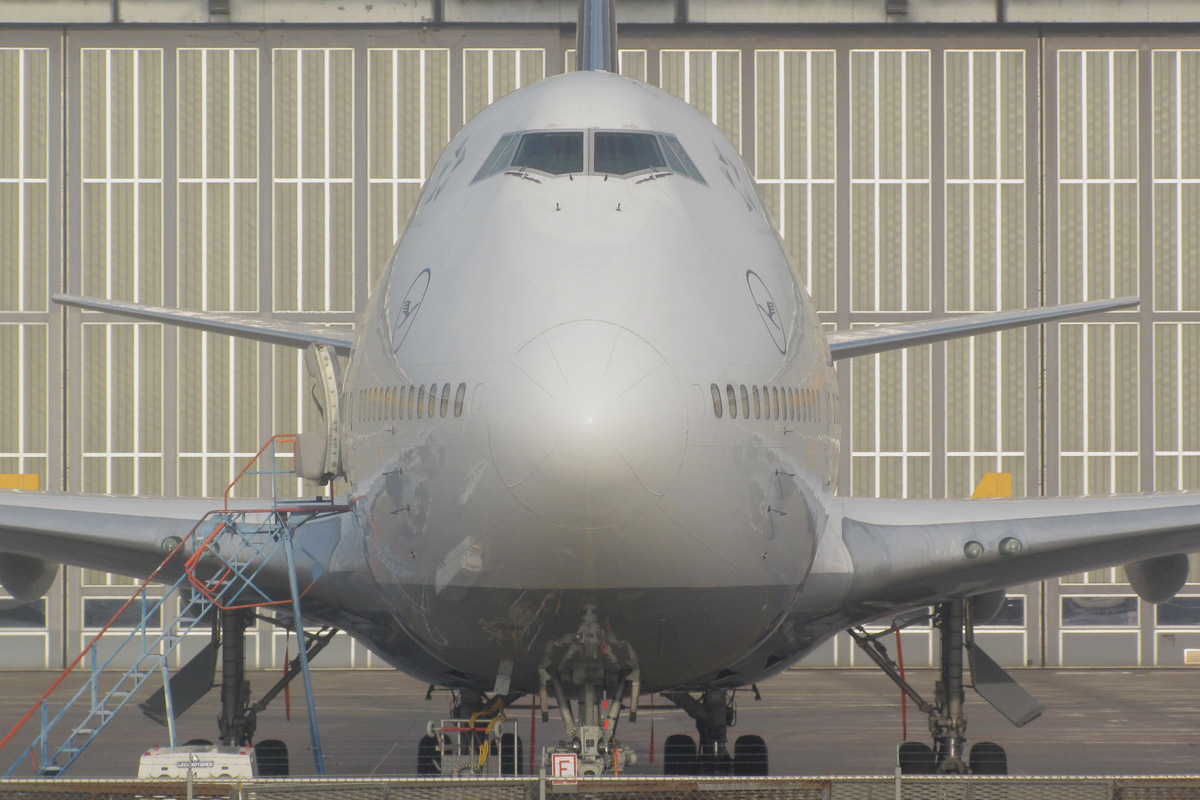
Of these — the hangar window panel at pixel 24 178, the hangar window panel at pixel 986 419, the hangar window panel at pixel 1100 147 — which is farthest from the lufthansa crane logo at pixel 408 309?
the hangar window panel at pixel 1100 147

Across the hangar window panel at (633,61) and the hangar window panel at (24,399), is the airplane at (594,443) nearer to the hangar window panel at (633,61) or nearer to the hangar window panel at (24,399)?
the hangar window panel at (633,61)

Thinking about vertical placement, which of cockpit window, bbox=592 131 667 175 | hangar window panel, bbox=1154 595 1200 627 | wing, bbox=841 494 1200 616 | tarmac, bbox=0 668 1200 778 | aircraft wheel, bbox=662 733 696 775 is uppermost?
cockpit window, bbox=592 131 667 175

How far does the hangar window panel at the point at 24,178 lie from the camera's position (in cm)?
3145

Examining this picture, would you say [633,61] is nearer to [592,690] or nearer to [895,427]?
[895,427]

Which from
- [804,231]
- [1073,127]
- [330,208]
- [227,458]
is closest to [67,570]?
[227,458]

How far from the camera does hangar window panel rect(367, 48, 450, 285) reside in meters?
31.6

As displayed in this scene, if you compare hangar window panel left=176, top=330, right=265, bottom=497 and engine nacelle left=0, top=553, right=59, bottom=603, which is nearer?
engine nacelle left=0, top=553, right=59, bottom=603

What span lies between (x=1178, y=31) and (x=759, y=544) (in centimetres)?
2698

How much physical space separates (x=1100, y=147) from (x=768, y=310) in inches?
967

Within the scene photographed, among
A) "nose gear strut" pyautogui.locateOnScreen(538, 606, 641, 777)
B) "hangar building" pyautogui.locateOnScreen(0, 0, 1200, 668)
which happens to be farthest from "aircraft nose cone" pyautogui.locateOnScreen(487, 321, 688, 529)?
"hangar building" pyautogui.locateOnScreen(0, 0, 1200, 668)

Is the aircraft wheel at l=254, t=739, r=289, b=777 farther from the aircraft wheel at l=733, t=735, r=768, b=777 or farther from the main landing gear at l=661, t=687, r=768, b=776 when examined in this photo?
the aircraft wheel at l=733, t=735, r=768, b=777

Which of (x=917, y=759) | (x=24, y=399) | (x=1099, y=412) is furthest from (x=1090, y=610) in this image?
(x=24, y=399)

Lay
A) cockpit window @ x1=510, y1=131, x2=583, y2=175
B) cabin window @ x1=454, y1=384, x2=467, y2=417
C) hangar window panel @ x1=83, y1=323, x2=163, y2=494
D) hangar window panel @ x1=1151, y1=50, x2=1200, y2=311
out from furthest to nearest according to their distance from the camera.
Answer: hangar window panel @ x1=1151, y1=50, x2=1200, y2=311 → hangar window panel @ x1=83, y1=323, x2=163, y2=494 → cockpit window @ x1=510, y1=131, x2=583, y2=175 → cabin window @ x1=454, y1=384, x2=467, y2=417

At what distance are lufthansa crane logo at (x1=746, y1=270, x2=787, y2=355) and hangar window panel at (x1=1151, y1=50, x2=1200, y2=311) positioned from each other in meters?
24.3
